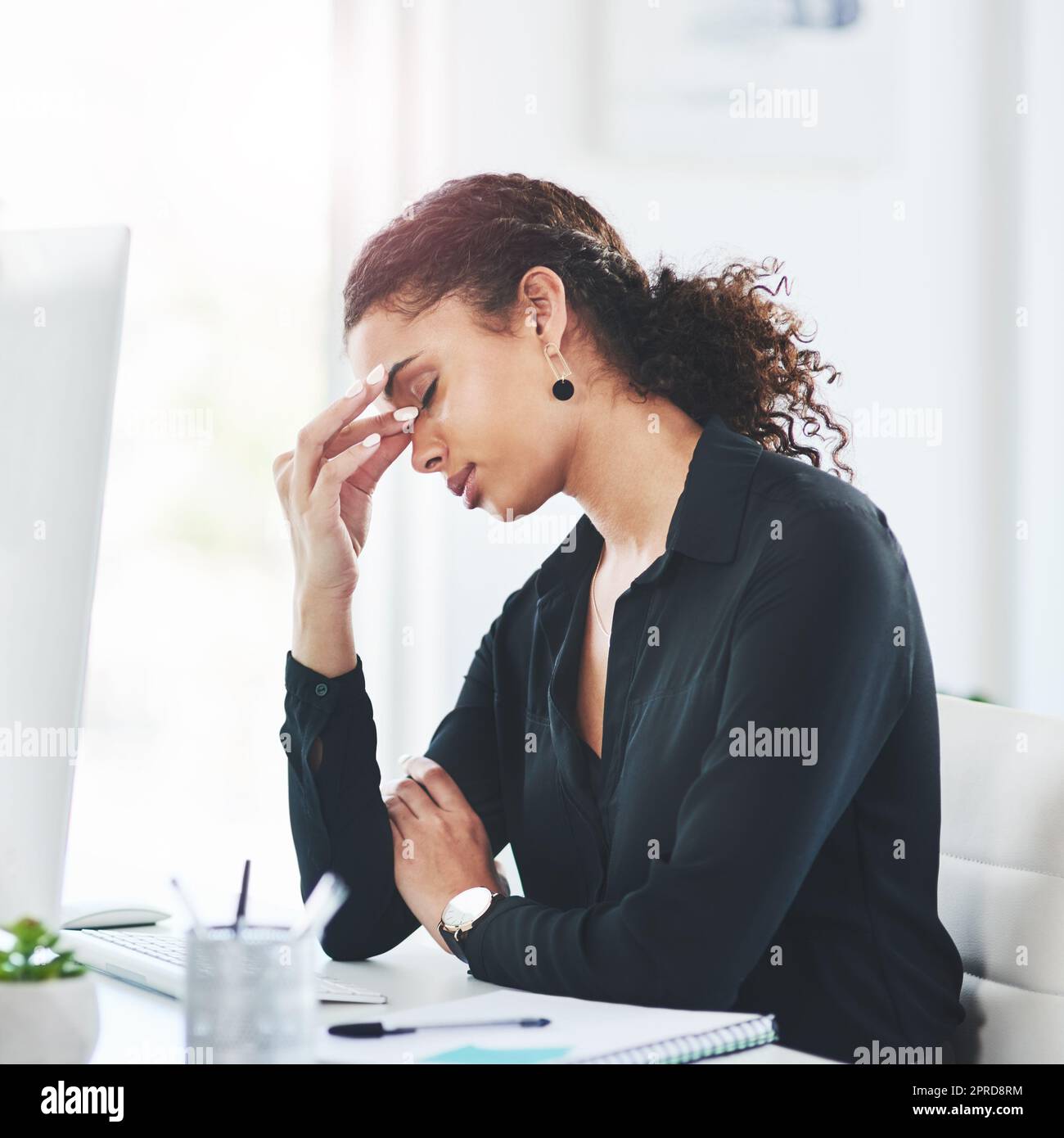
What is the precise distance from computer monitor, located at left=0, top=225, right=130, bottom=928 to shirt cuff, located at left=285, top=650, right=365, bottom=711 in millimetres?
371

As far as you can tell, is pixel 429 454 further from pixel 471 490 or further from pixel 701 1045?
pixel 701 1045

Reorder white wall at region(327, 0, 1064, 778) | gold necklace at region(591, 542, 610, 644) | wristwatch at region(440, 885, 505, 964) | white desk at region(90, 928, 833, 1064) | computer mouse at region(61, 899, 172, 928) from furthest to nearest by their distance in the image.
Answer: white wall at region(327, 0, 1064, 778) → gold necklace at region(591, 542, 610, 644) → computer mouse at region(61, 899, 172, 928) → wristwatch at region(440, 885, 505, 964) → white desk at region(90, 928, 833, 1064)

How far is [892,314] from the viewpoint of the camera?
2.48 metres

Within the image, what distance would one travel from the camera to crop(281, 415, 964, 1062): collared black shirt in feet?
3.12

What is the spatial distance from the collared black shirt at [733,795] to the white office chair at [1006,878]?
4 cm

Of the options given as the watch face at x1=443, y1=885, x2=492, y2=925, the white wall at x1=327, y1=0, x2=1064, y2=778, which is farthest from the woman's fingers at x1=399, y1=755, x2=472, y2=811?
the white wall at x1=327, y1=0, x2=1064, y2=778

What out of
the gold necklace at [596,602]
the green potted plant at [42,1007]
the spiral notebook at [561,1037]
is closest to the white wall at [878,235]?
the gold necklace at [596,602]

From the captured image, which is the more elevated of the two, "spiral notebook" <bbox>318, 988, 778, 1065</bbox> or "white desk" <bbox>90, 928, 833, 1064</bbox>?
"spiral notebook" <bbox>318, 988, 778, 1065</bbox>

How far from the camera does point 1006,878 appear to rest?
1.08 m

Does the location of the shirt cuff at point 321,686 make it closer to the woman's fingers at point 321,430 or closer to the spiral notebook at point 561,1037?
the woman's fingers at point 321,430

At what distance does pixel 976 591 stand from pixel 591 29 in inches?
52.7

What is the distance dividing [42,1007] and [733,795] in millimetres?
511

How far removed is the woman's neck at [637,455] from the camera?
1.29 metres

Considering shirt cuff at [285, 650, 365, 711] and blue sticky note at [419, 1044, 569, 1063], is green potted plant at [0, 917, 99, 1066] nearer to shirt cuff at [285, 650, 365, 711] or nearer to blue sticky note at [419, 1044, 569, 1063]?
blue sticky note at [419, 1044, 569, 1063]
